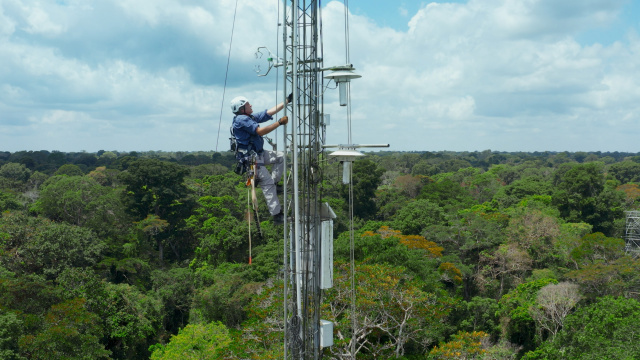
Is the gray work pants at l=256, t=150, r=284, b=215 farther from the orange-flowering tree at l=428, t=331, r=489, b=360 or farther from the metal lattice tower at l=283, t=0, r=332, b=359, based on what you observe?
the orange-flowering tree at l=428, t=331, r=489, b=360

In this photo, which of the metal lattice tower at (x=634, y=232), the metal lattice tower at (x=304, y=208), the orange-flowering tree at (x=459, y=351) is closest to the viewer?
the metal lattice tower at (x=304, y=208)

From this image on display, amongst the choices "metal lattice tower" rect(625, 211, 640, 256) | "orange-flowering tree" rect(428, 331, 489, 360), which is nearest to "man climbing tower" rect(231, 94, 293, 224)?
"orange-flowering tree" rect(428, 331, 489, 360)

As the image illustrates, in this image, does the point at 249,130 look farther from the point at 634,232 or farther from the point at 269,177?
the point at 634,232

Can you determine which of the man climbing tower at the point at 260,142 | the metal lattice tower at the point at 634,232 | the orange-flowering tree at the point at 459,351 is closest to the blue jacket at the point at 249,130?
the man climbing tower at the point at 260,142

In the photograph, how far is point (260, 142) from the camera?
647cm

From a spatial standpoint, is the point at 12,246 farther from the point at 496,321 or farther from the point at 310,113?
the point at 496,321

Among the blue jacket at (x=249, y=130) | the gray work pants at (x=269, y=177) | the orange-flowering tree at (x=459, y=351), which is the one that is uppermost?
the blue jacket at (x=249, y=130)

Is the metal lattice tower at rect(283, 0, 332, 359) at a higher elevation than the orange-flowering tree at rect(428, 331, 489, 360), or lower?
higher

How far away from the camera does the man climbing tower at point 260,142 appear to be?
20.4 feet

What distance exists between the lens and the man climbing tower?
622 cm

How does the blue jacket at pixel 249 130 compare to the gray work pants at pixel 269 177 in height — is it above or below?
above

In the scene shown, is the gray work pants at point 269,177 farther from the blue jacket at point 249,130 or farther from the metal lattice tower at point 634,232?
the metal lattice tower at point 634,232

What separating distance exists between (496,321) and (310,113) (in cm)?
1591

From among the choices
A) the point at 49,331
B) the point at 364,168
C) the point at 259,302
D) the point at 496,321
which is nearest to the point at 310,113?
the point at 259,302
